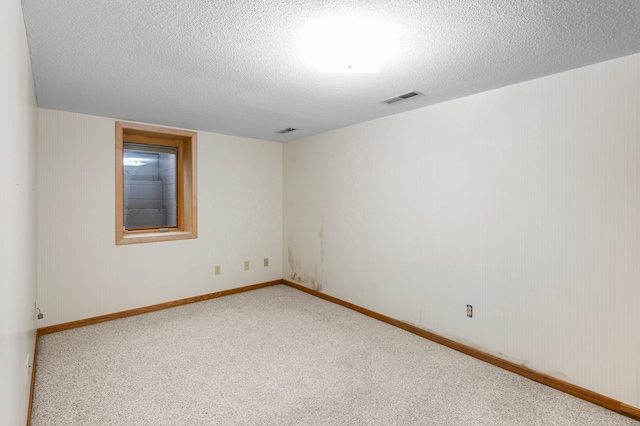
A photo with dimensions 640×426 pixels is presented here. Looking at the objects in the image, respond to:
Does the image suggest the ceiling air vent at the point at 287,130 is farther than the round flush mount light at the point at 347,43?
Yes

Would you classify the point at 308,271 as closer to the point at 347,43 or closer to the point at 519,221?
the point at 519,221

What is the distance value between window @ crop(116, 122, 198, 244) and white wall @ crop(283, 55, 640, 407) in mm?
2151

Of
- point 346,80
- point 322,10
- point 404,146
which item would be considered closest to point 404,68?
point 346,80

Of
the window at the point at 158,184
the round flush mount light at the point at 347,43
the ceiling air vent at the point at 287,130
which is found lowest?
the window at the point at 158,184

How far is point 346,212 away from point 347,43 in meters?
2.39

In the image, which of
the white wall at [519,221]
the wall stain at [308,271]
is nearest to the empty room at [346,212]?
the white wall at [519,221]

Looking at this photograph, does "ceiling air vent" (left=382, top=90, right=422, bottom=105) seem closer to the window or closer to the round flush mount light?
the round flush mount light

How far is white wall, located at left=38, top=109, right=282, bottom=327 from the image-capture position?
10.6 feet

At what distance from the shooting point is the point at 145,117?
11.5ft

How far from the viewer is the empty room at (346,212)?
66.4 inches

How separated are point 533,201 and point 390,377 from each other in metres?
1.69

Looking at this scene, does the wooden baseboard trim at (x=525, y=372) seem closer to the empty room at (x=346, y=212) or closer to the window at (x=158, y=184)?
the empty room at (x=346, y=212)

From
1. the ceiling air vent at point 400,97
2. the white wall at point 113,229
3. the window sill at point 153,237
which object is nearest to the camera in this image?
the ceiling air vent at point 400,97

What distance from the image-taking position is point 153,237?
386cm
